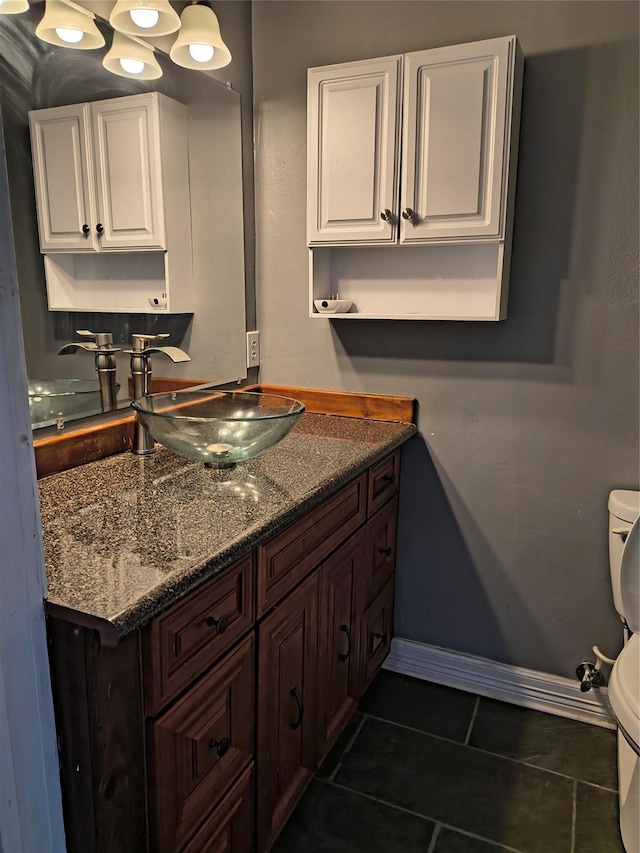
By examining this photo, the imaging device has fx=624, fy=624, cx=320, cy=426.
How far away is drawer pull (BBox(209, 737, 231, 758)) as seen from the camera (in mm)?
1128

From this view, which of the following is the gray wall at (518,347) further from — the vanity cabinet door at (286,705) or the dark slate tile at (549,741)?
the vanity cabinet door at (286,705)

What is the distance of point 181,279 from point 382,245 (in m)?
0.61

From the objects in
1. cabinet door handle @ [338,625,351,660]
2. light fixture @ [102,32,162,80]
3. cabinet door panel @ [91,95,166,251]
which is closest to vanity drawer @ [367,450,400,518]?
cabinet door handle @ [338,625,351,660]

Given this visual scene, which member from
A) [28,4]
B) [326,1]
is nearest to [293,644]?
[28,4]

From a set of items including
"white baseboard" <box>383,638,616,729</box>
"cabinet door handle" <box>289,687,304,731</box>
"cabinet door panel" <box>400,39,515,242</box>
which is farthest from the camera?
"white baseboard" <box>383,638,616,729</box>

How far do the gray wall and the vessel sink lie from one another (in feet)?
2.64

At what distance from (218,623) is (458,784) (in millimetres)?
1057

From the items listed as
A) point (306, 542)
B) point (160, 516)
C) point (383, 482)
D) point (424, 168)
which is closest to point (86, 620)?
point (160, 516)

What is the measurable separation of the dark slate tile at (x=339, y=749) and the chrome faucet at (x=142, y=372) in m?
1.02

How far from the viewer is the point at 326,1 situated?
195 cm

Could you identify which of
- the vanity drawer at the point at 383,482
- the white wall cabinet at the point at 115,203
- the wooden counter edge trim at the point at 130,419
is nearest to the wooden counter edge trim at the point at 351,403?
the wooden counter edge trim at the point at 130,419

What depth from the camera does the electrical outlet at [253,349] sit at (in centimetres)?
220

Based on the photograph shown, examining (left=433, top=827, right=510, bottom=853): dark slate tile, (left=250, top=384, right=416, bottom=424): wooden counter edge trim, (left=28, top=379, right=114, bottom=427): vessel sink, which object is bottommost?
(left=433, top=827, right=510, bottom=853): dark slate tile

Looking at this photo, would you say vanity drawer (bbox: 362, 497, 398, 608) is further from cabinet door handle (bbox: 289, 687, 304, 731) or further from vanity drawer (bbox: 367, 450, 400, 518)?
cabinet door handle (bbox: 289, 687, 304, 731)
